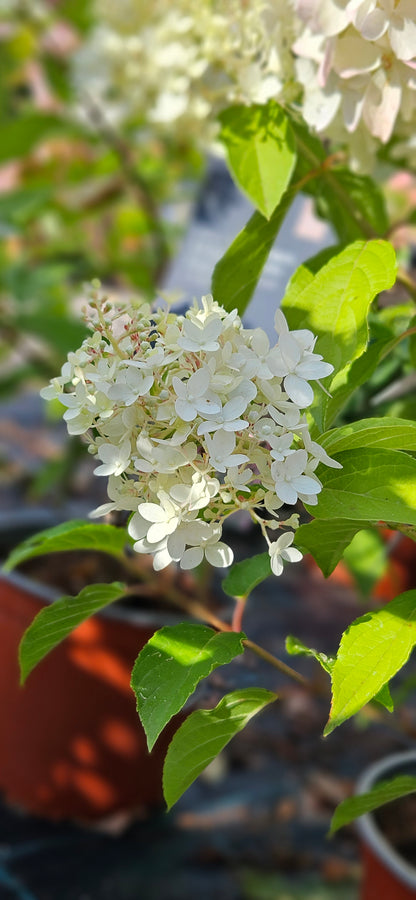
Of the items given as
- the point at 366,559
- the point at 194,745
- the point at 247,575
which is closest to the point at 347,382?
the point at 247,575

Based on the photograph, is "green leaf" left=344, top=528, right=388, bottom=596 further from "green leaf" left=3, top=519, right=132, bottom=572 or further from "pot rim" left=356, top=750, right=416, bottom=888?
"green leaf" left=3, top=519, right=132, bottom=572

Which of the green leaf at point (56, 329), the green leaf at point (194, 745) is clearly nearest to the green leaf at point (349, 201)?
the green leaf at point (194, 745)

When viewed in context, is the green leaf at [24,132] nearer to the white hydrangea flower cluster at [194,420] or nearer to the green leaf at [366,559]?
the green leaf at [366,559]

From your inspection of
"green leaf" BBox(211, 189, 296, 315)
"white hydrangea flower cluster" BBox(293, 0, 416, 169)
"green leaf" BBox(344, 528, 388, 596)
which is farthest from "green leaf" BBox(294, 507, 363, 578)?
"green leaf" BBox(344, 528, 388, 596)

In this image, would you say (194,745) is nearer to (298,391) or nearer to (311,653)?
(311,653)

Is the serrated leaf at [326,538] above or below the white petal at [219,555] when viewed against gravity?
below

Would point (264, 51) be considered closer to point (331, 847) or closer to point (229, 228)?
point (229, 228)
